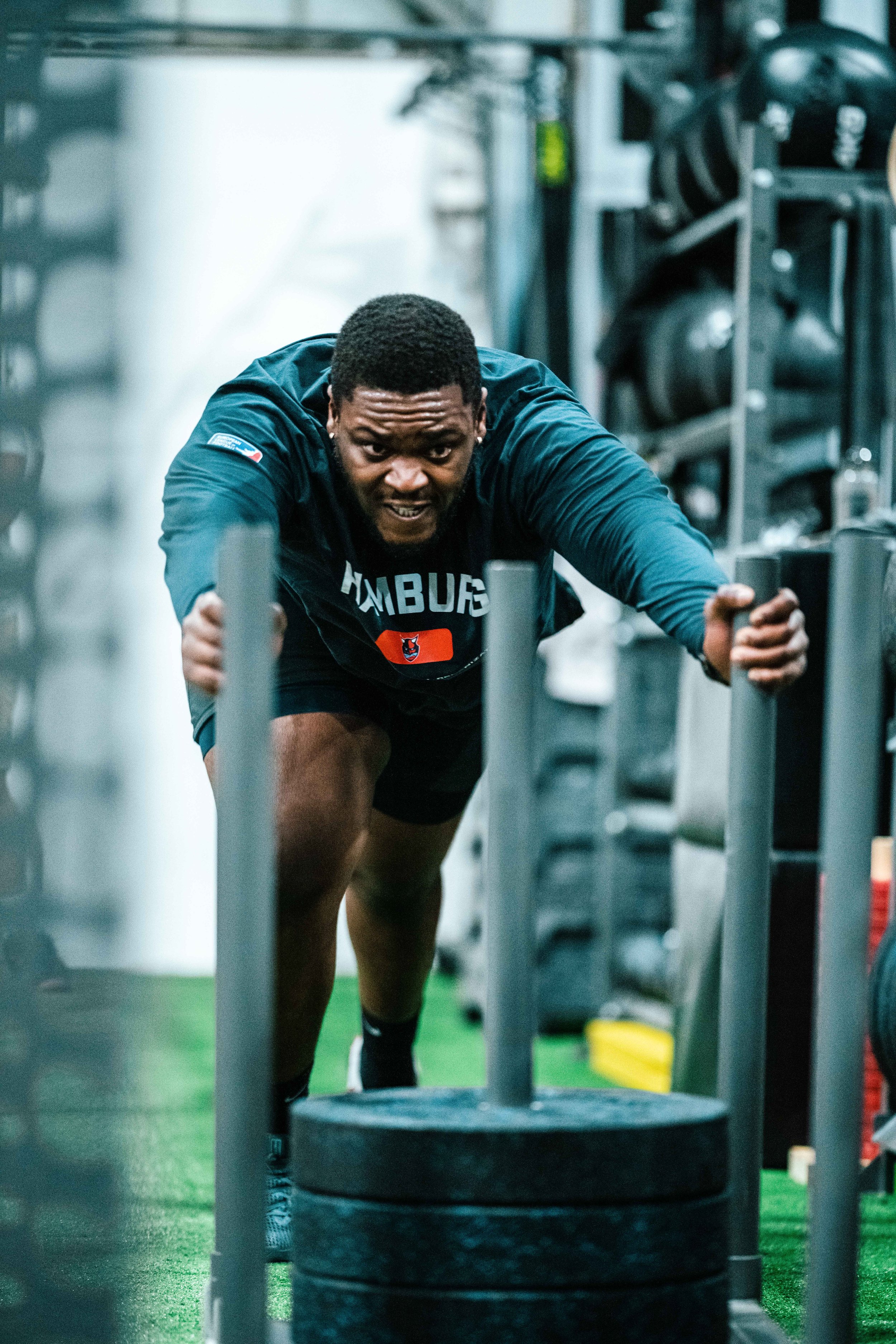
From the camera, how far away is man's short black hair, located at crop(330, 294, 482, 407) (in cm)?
165

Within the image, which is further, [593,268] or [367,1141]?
[593,268]

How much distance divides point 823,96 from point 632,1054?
6.90 ft

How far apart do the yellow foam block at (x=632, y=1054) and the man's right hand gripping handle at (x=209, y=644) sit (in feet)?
7.36

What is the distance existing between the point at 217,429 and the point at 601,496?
0.40 metres

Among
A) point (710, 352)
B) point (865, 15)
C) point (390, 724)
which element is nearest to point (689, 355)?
point (710, 352)

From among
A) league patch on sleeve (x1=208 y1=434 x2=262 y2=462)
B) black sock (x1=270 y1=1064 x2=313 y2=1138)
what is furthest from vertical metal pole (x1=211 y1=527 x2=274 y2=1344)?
black sock (x1=270 y1=1064 x2=313 y2=1138)

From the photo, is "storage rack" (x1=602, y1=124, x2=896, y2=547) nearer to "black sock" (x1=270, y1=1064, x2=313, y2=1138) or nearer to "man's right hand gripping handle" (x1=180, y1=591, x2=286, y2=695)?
"black sock" (x1=270, y1=1064, x2=313, y2=1138)

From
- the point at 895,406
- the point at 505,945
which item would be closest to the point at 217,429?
the point at 505,945

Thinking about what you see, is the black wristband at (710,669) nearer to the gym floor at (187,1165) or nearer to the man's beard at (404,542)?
the man's beard at (404,542)

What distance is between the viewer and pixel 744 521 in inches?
135

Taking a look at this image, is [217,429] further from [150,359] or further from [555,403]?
[150,359]

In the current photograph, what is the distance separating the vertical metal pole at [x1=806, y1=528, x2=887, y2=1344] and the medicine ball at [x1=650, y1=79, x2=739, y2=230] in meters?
2.42

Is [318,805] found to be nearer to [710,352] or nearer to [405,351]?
[405,351]

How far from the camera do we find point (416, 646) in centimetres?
193
